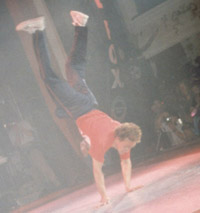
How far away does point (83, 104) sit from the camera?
5.73 metres

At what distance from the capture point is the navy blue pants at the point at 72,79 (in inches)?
225

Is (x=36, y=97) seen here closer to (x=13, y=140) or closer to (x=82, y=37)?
(x=13, y=140)

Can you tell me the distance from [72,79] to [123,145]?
137 centimetres

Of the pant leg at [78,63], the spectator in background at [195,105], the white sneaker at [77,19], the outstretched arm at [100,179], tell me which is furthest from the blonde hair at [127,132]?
the white sneaker at [77,19]

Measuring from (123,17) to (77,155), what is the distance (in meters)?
2.55

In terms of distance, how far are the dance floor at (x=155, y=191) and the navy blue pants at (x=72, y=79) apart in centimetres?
127

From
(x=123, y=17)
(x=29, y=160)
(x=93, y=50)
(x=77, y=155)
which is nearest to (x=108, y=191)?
(x=77, y=155)

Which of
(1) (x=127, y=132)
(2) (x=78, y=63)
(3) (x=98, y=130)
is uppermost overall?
(2) (x=78, y=63)

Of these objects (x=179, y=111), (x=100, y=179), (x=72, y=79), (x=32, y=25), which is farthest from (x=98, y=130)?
(x=32, y=25)

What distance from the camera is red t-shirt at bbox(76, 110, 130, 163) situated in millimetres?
5348

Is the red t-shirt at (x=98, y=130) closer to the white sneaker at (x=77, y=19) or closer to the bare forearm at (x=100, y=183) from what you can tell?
the bare forearm at (x=100, y=183)

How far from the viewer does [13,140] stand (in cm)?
610

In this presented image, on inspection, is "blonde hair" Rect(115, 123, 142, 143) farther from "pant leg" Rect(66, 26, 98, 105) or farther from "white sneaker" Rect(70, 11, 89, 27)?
"white sneaker" Rect(70, 11, 89, 27)

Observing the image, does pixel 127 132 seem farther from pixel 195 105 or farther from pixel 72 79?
pixel 195 105
